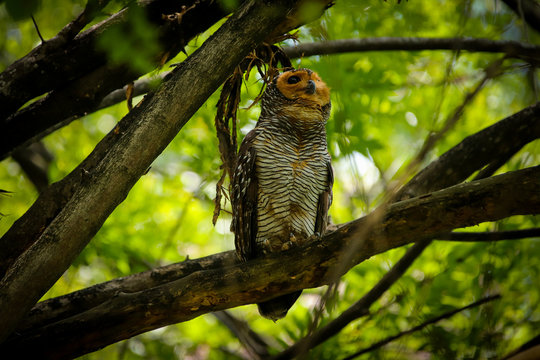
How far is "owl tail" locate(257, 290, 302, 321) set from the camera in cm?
390

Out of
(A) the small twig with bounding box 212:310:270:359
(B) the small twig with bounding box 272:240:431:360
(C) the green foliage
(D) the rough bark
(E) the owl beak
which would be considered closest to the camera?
(A) the small twig with bounding box 212:310:270:359

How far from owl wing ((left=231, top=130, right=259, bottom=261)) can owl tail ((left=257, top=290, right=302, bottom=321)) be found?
42 centimetres

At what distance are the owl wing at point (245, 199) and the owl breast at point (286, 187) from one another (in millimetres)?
52

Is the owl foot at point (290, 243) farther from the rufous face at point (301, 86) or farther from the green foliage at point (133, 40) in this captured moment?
the green foliage at point (133, 40)

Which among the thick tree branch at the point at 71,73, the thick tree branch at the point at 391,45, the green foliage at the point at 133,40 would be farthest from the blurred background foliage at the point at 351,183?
the thick tree branch at the point at 71,73

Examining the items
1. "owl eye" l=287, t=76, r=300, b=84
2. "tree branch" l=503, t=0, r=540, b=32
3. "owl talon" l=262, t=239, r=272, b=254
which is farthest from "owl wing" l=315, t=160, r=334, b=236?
"tree branch" l=503, t=0, r=540, b=32

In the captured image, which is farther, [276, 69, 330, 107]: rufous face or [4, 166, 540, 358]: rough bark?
[276, 69, 330, 107]: rufous face

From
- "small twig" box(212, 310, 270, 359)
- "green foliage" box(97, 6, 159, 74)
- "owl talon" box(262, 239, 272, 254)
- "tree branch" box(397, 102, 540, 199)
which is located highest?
"green foliage" box(97, 6, 159, 74)

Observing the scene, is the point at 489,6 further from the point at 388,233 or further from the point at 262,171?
the point at 262,171

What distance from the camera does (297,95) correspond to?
4.43 metres

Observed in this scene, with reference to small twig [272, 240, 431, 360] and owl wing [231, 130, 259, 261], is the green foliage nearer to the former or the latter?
owl wing [231, 130, 259, 261]

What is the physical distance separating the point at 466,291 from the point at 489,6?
2.94 metres

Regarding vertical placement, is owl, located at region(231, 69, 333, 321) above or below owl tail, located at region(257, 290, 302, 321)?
above

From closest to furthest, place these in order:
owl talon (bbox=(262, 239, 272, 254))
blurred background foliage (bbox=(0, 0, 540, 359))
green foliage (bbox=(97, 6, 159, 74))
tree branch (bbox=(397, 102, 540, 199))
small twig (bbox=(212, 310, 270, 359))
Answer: small twig (bbox=(212, 310, 270, 359)), green foliage (bbox=(97, 6, 159, 74)), blurred background foliage (bbox=(0, 0, 540, 359)), tree branch (bbox=(397, 102, 540, 199)), owl talon (bbox=(262, 239, 272, 254))
